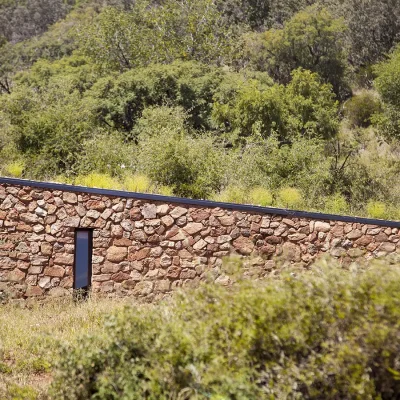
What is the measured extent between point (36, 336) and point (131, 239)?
4396 mm

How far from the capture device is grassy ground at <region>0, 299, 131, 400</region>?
24.5 feet

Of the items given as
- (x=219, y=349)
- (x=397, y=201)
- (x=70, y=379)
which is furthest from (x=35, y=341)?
(x=397, y=201)

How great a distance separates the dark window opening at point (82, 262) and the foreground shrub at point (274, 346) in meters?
6.72

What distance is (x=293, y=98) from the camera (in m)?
33.5

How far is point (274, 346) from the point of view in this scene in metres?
5.59

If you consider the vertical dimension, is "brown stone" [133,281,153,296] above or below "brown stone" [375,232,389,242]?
below

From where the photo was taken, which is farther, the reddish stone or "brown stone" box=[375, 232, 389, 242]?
"brown stone" box=[375, 232, 389, 242]

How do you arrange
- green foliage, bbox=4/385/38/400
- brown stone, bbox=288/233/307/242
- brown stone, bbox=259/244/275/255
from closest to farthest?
1. green foliage, bbox=4/385/38/400
2. brown stone, bbox=259/244/275/255
3. brown stone, bbox=288/233/307/242

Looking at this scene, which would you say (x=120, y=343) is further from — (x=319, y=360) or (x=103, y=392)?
(x=319, y=360)

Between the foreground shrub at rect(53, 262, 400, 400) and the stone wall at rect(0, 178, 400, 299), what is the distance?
6.46 meters

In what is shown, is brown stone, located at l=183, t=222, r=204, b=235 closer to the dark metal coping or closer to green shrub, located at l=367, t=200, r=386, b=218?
the dark metal coping

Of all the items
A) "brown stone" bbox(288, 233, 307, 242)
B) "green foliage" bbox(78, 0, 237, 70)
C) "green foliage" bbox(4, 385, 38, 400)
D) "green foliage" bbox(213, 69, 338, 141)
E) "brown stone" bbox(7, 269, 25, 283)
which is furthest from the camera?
"green foliage" bbox(78, 0, 237, 70)

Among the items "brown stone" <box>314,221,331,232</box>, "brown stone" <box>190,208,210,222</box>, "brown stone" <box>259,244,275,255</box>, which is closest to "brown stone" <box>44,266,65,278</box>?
"brown stone" <box>190,208,210,222</box>

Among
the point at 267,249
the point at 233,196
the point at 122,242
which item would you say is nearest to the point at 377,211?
the point at 233,196
